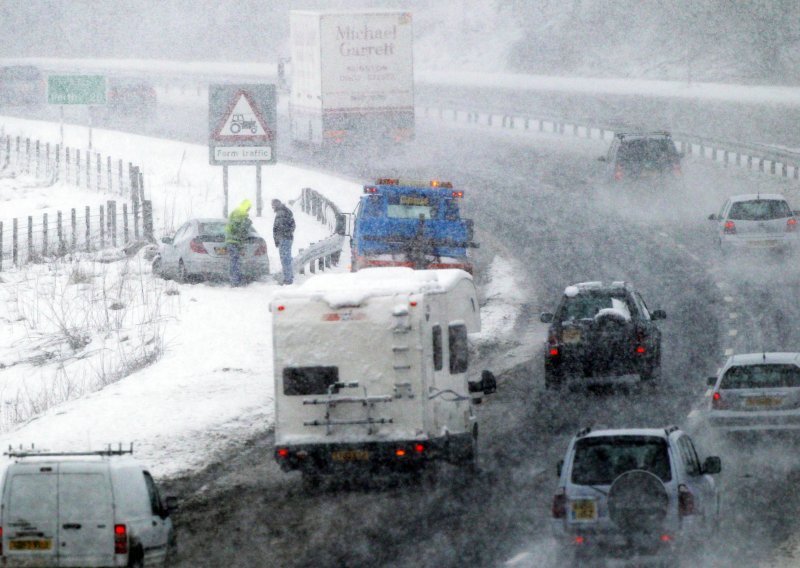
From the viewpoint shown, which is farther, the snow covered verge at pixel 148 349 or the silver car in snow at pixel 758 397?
the snow covered verge at pixel 148 349

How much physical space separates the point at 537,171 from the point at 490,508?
3562 cm

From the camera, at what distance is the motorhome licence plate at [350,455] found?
1511 cm

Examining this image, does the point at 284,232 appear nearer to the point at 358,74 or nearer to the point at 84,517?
the point at 84,517

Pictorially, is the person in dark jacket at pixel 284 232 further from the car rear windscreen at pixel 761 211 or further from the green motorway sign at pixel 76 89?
the green motorway sign at pixel 76 89

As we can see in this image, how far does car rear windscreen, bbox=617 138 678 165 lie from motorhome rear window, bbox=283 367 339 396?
2649 cm

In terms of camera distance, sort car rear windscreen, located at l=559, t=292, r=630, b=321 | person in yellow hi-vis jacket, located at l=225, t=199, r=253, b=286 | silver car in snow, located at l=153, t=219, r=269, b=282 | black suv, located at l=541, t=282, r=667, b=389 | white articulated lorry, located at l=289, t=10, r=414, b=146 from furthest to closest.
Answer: white articulated lorry, located at l=289, t=10, r=414, b=146 < silver car in snow, located at l=153, t=219, r=269, b=282 < person in yellow hi-vis jacket, located at l=225, t=199, r=253, b=286 < car rear windscreen, located at l=559, t=292, r=630, b=321 < black suv, located at l=541, t=282, r=667, b=389

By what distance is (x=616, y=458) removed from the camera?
12594 mm

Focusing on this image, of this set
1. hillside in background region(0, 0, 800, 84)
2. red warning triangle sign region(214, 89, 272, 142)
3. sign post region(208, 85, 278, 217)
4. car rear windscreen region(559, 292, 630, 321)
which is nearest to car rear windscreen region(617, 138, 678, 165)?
sign post region(208, 85, 278, 217)

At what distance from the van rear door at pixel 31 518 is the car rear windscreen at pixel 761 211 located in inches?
942

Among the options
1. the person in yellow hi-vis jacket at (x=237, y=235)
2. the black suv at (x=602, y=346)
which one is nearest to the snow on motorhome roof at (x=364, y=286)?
the black suv at (x=602, y=346)

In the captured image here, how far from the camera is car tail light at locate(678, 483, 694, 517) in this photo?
1217 centimetres

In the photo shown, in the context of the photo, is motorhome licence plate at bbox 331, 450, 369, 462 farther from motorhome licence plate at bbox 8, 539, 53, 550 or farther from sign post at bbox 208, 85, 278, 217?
sign post at bbox 208, 85, 278, 217

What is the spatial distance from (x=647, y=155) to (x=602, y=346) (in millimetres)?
20351

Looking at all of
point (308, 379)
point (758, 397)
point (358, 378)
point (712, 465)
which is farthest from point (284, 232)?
point (712, 465)
